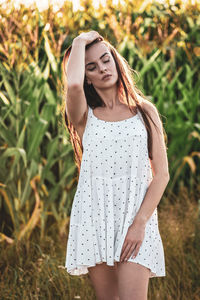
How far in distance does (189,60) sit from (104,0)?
890 mm

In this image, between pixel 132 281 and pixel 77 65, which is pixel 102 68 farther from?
pixel 132 281

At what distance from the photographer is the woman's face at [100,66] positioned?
212 centimetres

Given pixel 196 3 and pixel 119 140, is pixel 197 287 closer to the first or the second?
pixel 119 140

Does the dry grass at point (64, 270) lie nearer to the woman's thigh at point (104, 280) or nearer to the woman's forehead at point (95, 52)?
the woman's thigh at point (104, 280)

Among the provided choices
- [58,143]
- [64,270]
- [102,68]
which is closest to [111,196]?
[102,68]

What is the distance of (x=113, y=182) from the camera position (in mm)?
2047

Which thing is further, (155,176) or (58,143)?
(58,143)

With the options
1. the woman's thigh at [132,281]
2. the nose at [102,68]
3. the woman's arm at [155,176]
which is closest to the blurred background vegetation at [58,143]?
the woman's arm at [155,176]

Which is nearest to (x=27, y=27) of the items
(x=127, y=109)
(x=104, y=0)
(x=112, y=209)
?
(x=104, y=0)

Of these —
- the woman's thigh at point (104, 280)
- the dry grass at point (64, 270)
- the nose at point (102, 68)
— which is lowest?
the dry grass at point (64, 270)

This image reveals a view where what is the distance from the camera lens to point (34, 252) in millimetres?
3465

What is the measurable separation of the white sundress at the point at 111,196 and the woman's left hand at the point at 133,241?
0.07 feet

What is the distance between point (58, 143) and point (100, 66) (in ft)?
5.55

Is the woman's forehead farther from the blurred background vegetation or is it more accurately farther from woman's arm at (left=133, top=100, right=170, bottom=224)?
the blurred background vegetation
